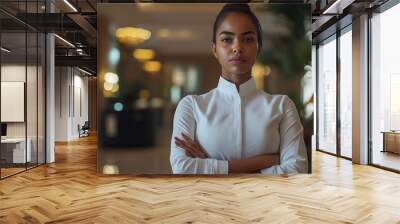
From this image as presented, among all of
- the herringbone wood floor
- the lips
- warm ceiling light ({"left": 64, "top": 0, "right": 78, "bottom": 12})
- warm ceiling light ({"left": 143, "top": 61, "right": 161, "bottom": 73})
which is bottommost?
the herringbone wood floor

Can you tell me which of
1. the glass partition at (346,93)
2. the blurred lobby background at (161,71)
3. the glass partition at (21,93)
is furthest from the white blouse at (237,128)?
the glass partition at (346,93)

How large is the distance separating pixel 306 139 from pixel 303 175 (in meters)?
0.80

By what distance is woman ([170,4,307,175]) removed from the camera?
253 inches

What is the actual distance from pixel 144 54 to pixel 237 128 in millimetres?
2012

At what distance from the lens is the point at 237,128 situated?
21.1 feet

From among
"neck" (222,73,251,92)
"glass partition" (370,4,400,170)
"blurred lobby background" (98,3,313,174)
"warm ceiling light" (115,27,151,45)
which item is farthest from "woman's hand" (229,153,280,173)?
"glass partition" (370,4,400,170)

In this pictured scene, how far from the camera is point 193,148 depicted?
21.3ft

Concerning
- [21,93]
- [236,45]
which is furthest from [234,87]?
[21,93]

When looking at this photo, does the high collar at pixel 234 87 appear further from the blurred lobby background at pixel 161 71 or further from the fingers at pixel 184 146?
the fingers at pixel 184 146

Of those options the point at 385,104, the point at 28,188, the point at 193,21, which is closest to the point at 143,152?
the point at 28,188

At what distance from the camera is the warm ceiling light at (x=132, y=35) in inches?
265

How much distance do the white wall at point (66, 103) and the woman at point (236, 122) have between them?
35.0 ft

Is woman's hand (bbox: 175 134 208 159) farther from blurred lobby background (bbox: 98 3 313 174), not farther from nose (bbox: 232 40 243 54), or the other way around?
nose (bbox: 232 40 243 54)

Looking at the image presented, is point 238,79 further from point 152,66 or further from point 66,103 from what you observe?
point 66,103
